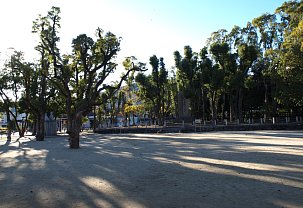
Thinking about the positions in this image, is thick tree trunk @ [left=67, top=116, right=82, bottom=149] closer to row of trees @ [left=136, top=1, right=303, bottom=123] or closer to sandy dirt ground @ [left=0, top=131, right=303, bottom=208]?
sandy dirt ground @ [left=0, top=131, right=303, bottom=208]

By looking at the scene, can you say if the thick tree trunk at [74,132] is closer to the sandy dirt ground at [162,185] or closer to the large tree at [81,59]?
the large tree at [81,59]

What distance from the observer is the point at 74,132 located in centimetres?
1947

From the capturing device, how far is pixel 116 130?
150 ft

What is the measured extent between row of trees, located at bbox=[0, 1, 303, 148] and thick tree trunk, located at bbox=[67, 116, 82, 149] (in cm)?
6

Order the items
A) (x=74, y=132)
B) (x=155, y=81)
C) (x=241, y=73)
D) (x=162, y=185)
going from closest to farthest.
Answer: (x=162, y=185) < (x=74, y=132) < (x=241, y=73) < (x=155, y=81)

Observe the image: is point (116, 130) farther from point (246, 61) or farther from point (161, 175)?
point (161, 175)

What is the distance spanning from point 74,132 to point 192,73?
1151 inches

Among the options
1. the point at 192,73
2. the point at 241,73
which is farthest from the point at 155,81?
the point at 241,73

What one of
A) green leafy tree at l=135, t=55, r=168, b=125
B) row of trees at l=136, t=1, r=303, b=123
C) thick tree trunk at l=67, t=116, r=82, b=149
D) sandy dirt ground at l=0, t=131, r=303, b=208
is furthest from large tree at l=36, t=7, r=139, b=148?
green leafy tree at l=135, t=55, r=168, b=125

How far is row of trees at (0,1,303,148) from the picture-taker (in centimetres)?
2225

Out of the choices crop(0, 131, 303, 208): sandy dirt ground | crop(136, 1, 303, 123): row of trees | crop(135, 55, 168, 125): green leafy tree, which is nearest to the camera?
crop(0, 131, 303, 208): sandy dirt ground

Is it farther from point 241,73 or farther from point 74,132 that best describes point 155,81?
point 74,132

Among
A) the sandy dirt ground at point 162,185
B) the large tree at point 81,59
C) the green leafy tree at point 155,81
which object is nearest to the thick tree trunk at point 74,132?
the large tree at point 81,59

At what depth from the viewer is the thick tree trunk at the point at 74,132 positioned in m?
19.1
